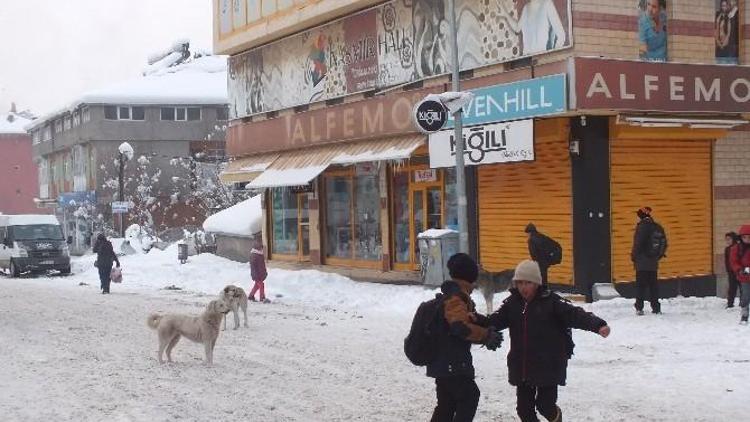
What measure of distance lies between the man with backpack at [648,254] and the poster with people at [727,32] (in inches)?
204

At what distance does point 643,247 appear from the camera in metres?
15.3

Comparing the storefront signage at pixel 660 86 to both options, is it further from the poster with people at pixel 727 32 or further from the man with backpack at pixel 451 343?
the man with backpack at pixel 451 343

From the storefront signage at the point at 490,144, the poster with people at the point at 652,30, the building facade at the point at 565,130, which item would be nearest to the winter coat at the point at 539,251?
the building facade at the point at 565,130

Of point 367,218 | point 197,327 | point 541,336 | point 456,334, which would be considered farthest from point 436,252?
point 456,334

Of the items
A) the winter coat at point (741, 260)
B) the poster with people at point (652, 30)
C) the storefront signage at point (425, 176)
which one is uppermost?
the poster with people at point (652, 30)

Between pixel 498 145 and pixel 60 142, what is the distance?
52205 millimetres

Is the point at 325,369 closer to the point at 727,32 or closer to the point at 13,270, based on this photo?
the point at 727,32

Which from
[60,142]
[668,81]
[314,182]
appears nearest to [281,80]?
[314,182]

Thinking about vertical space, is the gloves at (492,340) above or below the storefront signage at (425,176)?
below

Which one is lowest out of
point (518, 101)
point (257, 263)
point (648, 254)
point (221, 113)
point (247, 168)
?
point (257, 263)

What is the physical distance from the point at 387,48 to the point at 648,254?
32.1 feet

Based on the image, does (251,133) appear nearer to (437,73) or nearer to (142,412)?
(437,73)

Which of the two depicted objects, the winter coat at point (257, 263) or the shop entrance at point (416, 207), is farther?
the shop entrance at point (416, 207)

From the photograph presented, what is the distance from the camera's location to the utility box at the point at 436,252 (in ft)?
64.5
